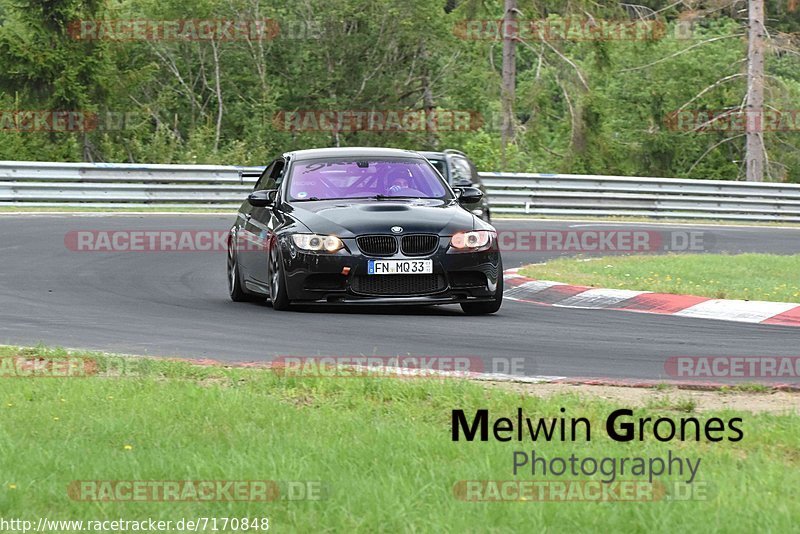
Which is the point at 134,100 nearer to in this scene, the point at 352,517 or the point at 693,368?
the point at 693,368

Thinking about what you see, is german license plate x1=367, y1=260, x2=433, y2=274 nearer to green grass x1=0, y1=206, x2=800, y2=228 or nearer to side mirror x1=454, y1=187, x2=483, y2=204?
side mirror x1=454, y1=187, x2=483, y2=204

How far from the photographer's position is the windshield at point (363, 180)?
13.1 meters

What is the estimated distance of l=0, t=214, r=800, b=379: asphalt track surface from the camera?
9.65m

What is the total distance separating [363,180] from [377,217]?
1.10m

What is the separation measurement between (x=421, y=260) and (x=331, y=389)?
429cm

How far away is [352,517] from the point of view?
4961 millimetres

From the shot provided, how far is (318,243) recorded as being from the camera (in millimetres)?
12000

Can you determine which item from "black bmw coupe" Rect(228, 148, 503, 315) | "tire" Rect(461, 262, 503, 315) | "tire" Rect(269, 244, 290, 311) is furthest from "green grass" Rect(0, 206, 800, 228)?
"tire" Rect(461, 262, 503, 315)

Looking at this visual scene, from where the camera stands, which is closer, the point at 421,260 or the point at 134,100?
the point at 421,260

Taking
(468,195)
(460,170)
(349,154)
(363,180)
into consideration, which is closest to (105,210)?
(460,170)

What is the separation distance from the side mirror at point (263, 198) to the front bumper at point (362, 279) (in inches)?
41.7

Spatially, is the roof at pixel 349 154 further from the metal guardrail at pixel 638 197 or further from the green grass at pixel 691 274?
the metal guardrail at pixel 638 197

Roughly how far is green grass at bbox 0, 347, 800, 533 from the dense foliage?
30.3 m

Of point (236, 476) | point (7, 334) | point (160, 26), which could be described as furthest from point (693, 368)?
point (160, 26)
